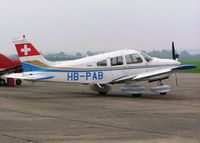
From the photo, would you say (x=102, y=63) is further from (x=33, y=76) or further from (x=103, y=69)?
(x=33, y=76)

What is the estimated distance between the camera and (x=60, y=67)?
19.8 m

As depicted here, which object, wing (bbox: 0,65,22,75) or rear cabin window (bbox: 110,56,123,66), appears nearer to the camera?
rear cabin window (bbox: 110,56,123,66)

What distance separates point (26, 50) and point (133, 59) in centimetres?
493

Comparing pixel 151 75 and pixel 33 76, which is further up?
pixel 33 76

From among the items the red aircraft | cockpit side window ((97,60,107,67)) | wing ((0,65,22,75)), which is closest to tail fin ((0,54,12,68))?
the red aircraft

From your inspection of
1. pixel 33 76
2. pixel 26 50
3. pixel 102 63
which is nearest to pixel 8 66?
pixel 26 50

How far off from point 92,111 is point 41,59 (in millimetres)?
6614

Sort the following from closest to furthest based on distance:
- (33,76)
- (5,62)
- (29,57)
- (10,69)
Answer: (33,76), (29,57), (10,69), (5,62)

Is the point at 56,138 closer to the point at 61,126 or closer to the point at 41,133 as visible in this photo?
the point at 41,133

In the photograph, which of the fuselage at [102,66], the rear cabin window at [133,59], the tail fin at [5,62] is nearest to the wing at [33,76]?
the fuselage at [102,66]

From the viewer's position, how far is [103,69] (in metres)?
20.1

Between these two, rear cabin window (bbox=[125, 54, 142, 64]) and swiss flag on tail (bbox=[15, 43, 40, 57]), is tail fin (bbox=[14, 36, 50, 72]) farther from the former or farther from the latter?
rear cabin window (bbox=[125, 54, 142, 64])

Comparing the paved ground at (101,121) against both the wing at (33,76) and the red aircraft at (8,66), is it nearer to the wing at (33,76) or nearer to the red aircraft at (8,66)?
the wing at (33,76)

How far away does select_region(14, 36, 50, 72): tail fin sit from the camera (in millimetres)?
20266
